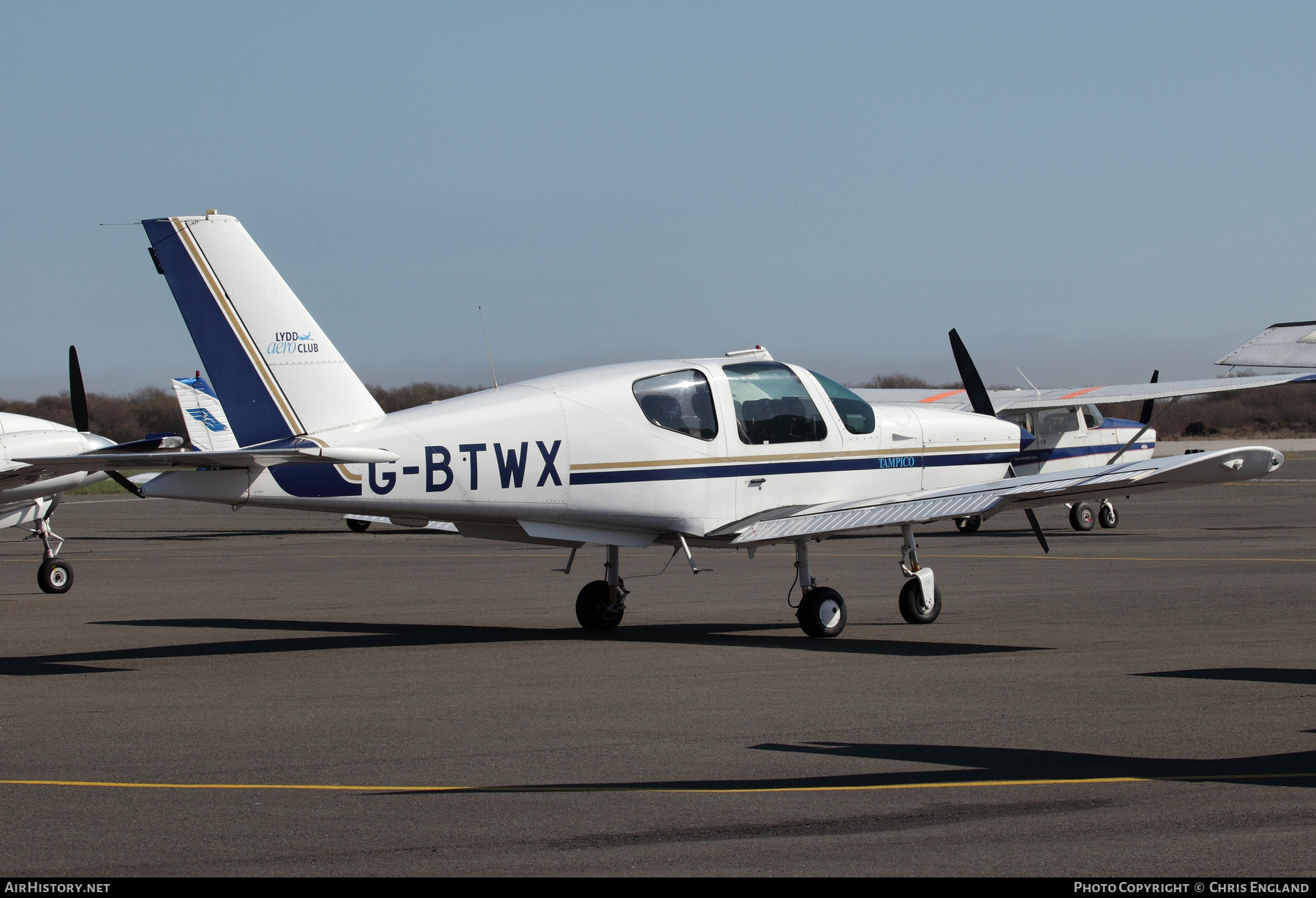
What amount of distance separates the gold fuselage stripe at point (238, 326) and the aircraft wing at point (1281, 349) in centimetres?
775

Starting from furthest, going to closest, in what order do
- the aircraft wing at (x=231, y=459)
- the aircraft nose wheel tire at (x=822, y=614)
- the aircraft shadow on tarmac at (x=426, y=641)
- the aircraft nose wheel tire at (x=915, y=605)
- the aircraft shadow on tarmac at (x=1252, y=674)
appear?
the aircraft nose wheel tire at (x=915, y=605) < the aircraft nose wheel tire at (x=822, y=614) < the aircraft shadow on tarmac at (x=426, y=641) < the aircraft wing at (x=231, y=459) < the aircraft shadow on tarmac at (x=1252, y=674)

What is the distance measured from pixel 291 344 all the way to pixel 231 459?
143 centimetres

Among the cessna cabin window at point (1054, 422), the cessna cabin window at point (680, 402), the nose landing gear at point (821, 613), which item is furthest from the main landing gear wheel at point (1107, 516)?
the cessna cabin window at point (680, 402)

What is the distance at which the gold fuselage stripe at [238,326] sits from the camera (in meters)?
12.1

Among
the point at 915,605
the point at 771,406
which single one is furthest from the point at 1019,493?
the point at 771,406

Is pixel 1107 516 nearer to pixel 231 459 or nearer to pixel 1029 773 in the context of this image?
pixel 231 459

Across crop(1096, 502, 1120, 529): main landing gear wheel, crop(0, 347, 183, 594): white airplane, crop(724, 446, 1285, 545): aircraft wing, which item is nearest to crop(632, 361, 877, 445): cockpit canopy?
crop(724, 446, 1285, 545): aircraft wing

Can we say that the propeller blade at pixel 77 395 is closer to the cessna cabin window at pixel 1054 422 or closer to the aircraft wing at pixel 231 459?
the aircraft wing at pixel 231 459

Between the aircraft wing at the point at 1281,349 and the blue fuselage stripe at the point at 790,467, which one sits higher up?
the aircraft wing at the point at 1281,349

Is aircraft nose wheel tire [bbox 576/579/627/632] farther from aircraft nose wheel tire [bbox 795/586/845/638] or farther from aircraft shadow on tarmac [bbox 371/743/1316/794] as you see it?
aircraft shadow on tarmac [bbox 371/743/1316/794]

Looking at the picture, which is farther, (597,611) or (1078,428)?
(1078,428)

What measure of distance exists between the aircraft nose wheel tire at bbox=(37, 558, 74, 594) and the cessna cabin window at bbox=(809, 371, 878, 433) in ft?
37.1

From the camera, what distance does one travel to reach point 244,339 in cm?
1212

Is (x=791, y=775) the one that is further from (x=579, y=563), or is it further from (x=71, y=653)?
(x=579, y=563)
